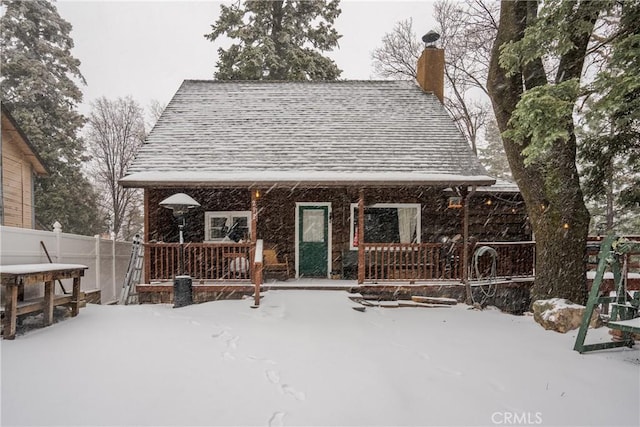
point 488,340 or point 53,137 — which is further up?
point 53,137

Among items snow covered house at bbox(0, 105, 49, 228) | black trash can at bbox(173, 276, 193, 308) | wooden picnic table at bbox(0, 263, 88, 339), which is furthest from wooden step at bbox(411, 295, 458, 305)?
snow covered house at bbox(0, 105, 49, 228)

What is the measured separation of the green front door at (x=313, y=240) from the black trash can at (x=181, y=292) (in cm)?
358

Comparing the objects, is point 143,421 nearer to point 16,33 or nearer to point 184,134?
point 184,134

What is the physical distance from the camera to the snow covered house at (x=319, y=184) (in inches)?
340

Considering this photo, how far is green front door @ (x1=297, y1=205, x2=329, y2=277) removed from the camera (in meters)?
10.3

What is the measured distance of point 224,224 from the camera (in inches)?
407

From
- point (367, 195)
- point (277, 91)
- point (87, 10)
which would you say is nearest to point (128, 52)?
point (87, 10)

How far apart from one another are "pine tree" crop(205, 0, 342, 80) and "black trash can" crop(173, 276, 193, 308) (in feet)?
44.9

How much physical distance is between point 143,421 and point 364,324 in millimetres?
3638

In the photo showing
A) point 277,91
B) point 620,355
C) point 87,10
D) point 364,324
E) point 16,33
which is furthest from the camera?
point 87,10

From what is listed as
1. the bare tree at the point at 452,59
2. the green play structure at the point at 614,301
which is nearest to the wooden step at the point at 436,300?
the green play structure at the point at 614,301

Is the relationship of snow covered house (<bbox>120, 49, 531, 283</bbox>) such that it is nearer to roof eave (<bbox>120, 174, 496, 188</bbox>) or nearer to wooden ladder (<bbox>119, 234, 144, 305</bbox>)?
roof eave (<bbox>120, 174, 496, 188</bbox>)

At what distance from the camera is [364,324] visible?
19.4 feet

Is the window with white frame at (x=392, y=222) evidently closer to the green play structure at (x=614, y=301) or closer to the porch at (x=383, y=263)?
the porch at (x=383, y=263)
